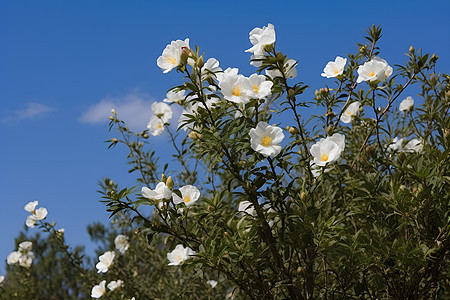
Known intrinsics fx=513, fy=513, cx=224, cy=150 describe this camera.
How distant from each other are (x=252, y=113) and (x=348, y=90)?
649 millimetres

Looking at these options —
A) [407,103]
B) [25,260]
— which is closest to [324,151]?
[407,103]

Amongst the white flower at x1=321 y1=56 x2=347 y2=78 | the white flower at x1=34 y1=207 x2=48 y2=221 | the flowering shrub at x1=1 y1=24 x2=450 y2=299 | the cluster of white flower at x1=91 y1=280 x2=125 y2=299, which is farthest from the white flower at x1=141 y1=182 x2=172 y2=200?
the white flower at x1=34 y1=207 x2=48 y2=221

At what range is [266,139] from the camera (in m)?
1.82

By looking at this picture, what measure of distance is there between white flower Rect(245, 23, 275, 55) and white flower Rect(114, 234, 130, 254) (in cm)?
260

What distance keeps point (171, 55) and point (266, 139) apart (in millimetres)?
500

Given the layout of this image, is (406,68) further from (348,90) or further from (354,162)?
(354,162)

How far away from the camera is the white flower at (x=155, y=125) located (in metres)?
3.32

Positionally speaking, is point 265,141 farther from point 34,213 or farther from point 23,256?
point 23,256

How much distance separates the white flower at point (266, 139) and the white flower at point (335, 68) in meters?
0.59

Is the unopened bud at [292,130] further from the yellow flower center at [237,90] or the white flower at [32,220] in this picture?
the white flower at [32,220]

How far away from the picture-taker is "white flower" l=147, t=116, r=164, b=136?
332cm

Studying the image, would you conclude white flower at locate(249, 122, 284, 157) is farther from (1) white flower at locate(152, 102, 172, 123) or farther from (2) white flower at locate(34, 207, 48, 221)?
(2) white flower at locate(34, 207, 48, 221)

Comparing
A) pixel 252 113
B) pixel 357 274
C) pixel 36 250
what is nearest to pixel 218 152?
pixel 252 113

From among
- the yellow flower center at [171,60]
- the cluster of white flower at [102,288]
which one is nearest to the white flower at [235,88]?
the yellow flower center at [171,60]
